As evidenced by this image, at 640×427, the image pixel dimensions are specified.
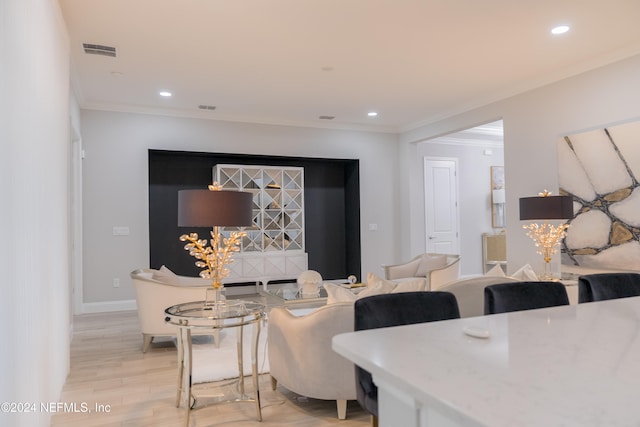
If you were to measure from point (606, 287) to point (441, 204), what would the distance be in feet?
19.8

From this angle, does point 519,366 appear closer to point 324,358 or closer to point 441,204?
point 324,358

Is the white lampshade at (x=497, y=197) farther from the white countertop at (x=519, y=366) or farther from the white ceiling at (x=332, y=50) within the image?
the white countertop at (x=519, y=366)

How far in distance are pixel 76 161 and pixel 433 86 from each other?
454cm

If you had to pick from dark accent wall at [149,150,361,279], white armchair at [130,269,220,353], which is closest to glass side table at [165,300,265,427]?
white armchair at [130,269,220,353]

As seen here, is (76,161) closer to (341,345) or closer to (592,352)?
(341,345)

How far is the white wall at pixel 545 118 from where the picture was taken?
4.54 m

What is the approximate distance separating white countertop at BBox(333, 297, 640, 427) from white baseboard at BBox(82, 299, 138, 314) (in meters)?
5.50

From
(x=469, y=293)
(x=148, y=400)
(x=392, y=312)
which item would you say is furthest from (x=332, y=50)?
(x=148, y=400)

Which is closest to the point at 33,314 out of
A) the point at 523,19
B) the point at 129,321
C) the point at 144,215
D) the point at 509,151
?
the point at 129,321

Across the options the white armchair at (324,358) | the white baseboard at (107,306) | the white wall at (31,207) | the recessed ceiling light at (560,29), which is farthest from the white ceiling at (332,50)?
the white baseboard at (107,306)

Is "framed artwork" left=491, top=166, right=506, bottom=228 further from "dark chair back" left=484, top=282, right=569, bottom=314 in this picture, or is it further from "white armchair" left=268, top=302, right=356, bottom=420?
"dark chair back" left=484, top=282, right=569, bottom=314

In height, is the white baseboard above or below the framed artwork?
below

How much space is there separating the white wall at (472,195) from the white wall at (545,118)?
2.25 m

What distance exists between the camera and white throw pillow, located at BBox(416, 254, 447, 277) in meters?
5.93
